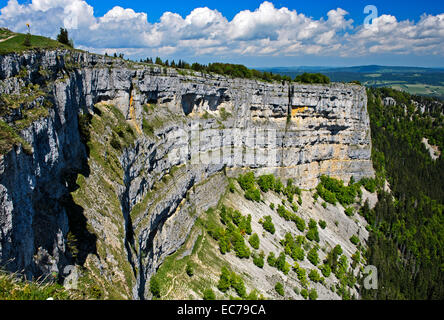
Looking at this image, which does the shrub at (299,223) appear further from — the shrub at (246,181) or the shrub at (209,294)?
the shrub at (209,294)

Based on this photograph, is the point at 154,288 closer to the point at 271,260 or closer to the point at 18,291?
the point at 271,260

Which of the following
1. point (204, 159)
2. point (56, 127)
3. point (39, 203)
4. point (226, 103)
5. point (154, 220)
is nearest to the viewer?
point (39, 203)

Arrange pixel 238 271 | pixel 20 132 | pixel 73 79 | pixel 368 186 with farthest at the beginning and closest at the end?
pixel 368 186 < pixel 238 271 < pixel 73 79 < pixel 20 132

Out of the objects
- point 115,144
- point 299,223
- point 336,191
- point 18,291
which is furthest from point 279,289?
point 18,291

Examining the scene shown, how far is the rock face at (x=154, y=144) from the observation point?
1886cm

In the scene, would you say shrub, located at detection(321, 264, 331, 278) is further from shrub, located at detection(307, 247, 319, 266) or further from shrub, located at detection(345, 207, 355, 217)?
shrub, located at detection(345, 207, 355, 217)

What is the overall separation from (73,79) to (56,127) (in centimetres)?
913

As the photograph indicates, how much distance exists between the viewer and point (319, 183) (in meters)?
82.1

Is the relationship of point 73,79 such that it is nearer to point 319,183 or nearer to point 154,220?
point 154,220

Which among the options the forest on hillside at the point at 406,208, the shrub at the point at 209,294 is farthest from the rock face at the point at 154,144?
the forest on hillside at the point at 406,208

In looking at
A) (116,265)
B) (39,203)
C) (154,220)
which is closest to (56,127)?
(39,203)

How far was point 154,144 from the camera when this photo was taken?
44.7 meters
